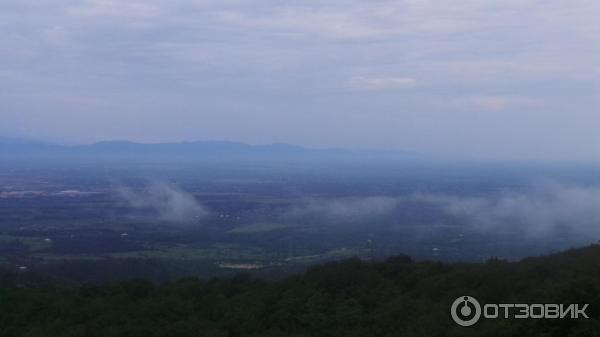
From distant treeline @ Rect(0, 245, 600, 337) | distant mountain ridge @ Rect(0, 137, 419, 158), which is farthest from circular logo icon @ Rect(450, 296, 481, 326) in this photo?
distant mountain ridge @ Rect(0, 137, 419, 158)

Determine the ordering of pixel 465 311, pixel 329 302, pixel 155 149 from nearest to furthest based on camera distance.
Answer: pixel 465 311 → pixel 329 302 → pixel 155 149

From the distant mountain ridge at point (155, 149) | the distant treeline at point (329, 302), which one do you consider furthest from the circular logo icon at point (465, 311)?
the distant mountain ridge at point (155, 149)

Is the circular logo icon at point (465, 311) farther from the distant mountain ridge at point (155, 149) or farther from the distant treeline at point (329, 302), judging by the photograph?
the distant mountain ridge at point (155, 149)

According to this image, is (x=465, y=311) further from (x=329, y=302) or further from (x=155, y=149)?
(x=155, y=149)

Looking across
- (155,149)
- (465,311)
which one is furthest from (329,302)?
(155,149)

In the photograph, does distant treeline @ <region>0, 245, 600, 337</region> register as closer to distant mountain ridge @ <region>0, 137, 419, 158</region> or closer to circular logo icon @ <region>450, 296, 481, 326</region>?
circular logo icon @ <region>450, 296, 481, 326</region>

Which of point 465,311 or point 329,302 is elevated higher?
point 465,311
